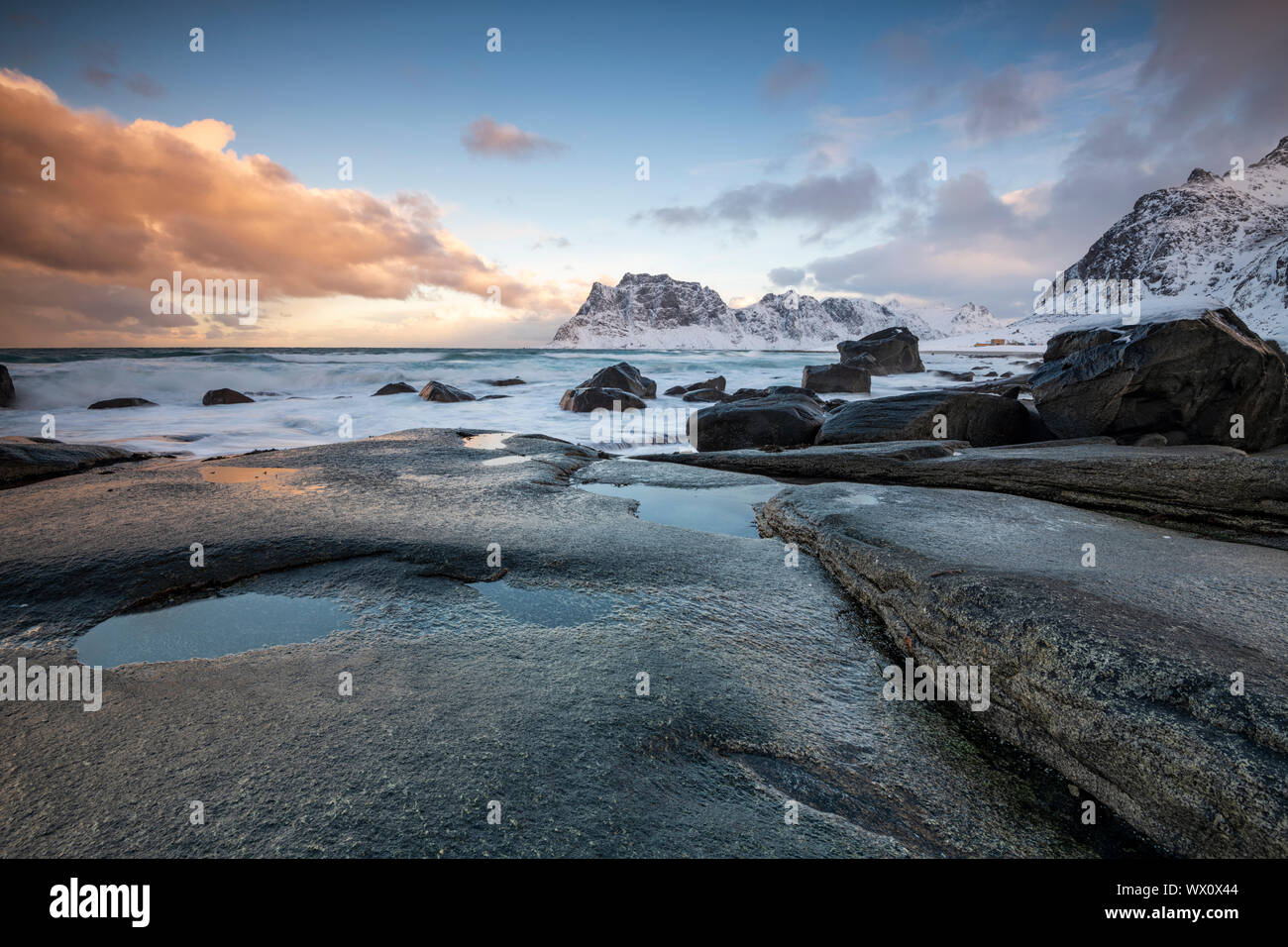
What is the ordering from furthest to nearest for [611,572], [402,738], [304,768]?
[611,572] < [402,738] < [304,768]

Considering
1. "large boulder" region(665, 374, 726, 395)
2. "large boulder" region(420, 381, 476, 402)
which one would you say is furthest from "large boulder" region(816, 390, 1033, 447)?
"large boulder" region(420, 381, 476, 402)

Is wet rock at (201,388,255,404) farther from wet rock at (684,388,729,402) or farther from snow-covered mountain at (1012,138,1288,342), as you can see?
snow-covered mountain at (1012,138,1288,342)

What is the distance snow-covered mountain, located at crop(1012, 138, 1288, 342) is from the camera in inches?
4161

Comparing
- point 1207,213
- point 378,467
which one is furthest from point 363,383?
point 1207,213

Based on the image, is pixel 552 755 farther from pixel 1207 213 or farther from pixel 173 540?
pixel 1207 213

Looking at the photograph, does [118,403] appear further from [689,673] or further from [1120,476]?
[1120,476]

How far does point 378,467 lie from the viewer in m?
6.60

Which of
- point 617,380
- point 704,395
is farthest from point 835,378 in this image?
point 617,380

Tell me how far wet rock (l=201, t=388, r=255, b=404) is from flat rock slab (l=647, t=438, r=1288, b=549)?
20150 mm

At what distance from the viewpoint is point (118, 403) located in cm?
1744

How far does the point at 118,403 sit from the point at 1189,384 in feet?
84.6

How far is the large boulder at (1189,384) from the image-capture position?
7.05 meters

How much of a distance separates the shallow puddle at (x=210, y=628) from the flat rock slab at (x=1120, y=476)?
571cm
